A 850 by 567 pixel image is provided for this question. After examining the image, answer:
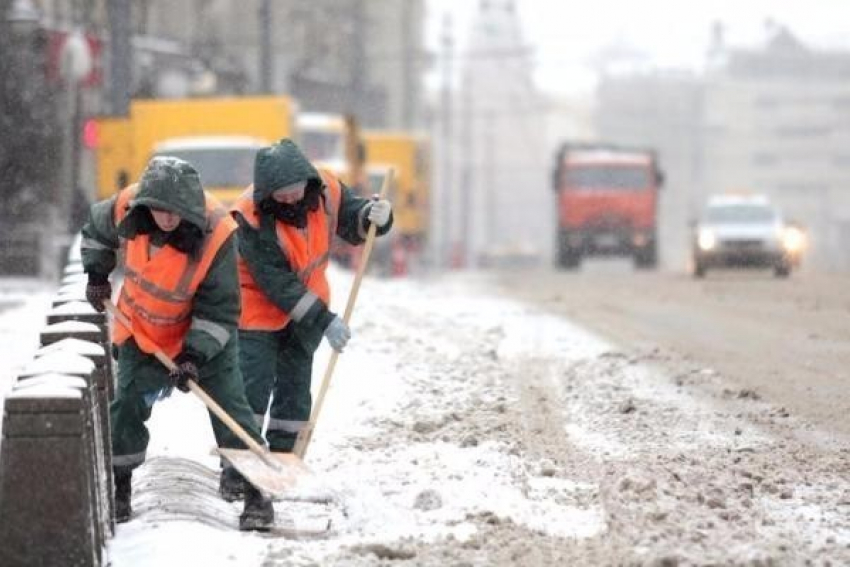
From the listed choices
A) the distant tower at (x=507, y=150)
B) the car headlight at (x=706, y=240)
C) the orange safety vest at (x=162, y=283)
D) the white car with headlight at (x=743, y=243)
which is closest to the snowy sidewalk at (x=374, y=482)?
the orange safety vest at (x=162, y=283)

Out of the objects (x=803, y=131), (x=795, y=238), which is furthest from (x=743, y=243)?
(x=803, y=131)

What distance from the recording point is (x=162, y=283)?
8.24m

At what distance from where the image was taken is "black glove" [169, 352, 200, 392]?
8.16 meters

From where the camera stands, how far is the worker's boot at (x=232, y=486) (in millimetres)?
8938

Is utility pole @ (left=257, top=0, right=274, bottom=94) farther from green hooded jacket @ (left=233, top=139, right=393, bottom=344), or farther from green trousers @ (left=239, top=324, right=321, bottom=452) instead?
green hooded jacket @ (left=233, top=139, right=393, bottom=344)

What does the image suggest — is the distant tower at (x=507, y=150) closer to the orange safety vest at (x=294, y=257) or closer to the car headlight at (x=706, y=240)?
the car headlight at (x=706, y=240)

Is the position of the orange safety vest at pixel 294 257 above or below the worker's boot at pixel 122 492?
above

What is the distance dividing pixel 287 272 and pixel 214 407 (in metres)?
0.93

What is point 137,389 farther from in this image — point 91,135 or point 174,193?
point 91,135

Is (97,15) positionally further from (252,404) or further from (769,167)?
(769,167)

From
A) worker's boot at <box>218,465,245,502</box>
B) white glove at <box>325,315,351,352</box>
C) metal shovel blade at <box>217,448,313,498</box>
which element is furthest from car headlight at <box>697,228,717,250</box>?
metal shovel blade at <box>217,448,313,498</box>

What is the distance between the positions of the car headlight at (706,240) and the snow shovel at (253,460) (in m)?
27.0

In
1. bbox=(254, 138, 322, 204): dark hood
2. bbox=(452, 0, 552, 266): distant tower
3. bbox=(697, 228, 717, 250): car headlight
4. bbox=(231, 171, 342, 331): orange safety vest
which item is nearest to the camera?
bbox=(254, 138, 322, 204): dark hood

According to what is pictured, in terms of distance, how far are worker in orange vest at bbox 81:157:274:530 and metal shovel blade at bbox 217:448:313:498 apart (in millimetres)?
89
